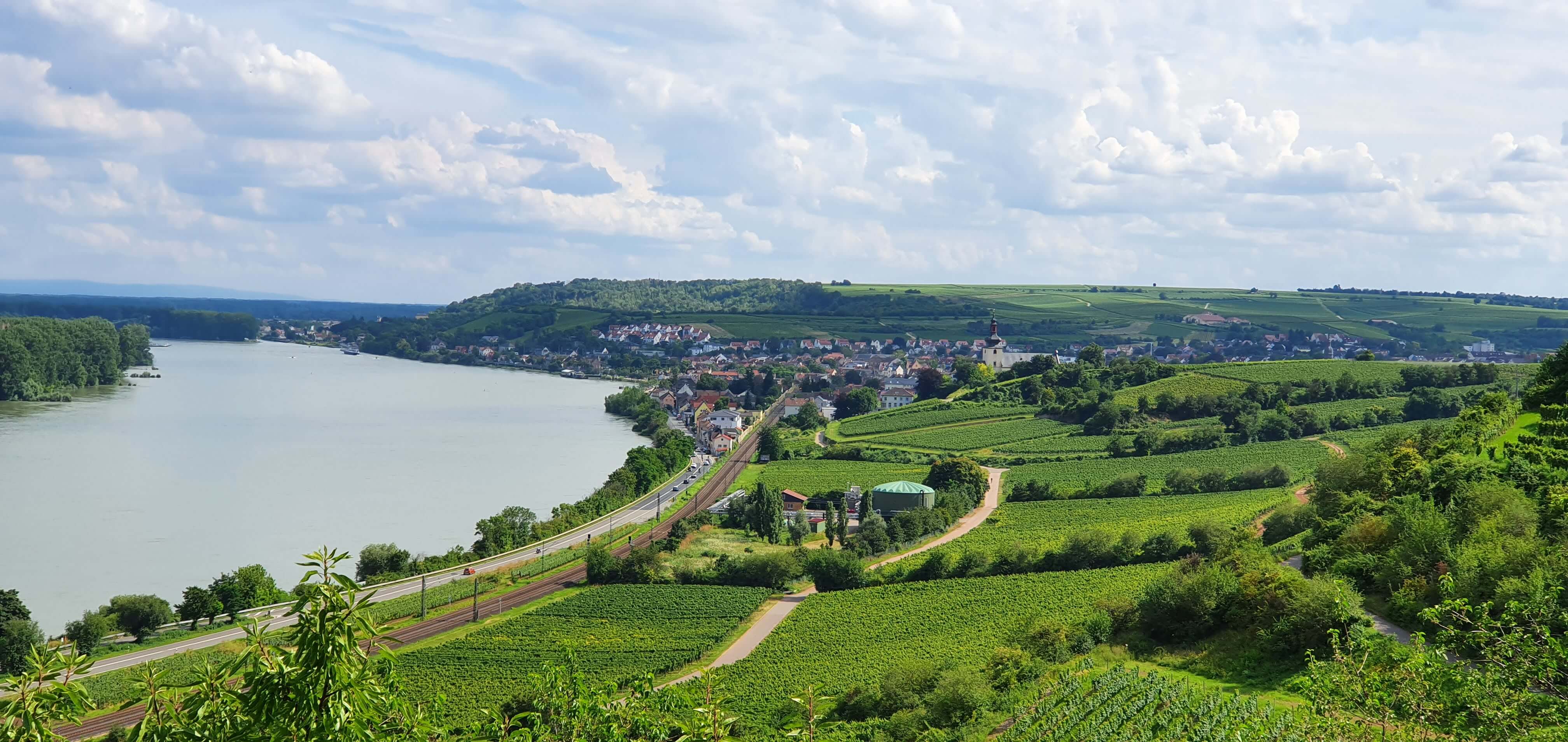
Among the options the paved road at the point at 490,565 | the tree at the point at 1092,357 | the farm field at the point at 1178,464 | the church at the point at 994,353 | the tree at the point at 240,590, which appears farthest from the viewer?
the church at the point at 994,353

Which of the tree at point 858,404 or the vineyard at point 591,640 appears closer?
the vineyard at point 591,640

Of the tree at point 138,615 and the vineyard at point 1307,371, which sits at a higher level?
the vineyard at point 1307,371

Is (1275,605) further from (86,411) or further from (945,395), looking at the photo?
(86,411)

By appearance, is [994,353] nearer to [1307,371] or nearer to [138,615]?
[1307,371]

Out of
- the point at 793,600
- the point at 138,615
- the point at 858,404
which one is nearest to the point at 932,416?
the point at 858,404

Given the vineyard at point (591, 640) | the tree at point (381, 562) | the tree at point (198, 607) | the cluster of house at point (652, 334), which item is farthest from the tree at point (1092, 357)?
the cluster of house at point (652, 334)

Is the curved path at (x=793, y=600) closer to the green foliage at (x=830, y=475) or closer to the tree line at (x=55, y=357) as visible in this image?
the green foliage at (x=830, y=475)
